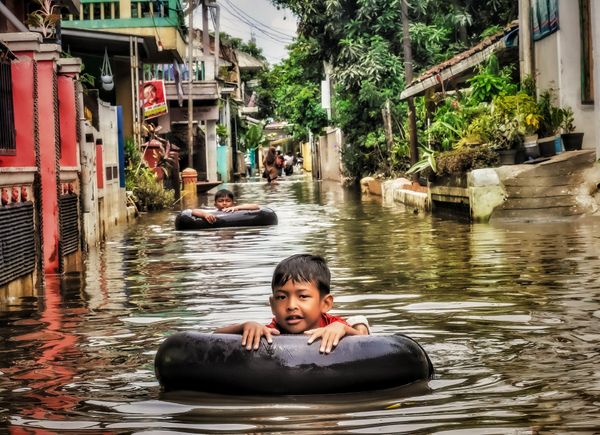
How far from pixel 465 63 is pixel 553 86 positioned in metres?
5.69

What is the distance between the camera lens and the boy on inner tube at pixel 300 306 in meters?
6.94

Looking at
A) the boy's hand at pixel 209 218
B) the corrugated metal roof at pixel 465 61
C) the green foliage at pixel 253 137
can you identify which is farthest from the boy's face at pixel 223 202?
the green foliage at pixel 253 137

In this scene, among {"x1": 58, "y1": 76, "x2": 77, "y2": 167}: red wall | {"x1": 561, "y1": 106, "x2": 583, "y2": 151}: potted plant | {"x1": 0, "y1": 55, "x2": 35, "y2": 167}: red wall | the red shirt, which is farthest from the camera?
{"x1": 561, "y1": 106, "x2": 583, "y2": 151}: potted plant

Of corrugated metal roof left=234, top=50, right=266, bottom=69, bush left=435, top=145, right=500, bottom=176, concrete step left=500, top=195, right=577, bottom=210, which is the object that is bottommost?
concrete step left=500, top=195, right=577, bottom=210

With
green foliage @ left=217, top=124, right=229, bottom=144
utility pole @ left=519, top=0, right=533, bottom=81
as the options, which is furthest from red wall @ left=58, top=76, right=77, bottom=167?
green foliage @ left=217, top=124, right=229, bottom=144

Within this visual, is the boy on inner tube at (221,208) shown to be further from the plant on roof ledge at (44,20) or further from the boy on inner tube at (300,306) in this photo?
the boy on inner tube at (300,306)

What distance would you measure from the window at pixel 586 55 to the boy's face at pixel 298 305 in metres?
15.8

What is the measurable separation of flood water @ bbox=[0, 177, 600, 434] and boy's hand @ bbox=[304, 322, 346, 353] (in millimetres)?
297

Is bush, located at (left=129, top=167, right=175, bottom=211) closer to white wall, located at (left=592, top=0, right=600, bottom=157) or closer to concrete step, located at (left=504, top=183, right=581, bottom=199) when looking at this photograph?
concrete step, located at (left=504, top=183, right=581, bottom=199)

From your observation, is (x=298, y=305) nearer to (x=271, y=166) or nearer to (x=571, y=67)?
(x=571, y=67)

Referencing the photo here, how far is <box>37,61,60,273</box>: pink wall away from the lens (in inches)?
582

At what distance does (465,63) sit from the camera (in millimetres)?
29109

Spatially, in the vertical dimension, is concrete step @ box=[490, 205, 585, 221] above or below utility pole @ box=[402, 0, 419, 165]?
below

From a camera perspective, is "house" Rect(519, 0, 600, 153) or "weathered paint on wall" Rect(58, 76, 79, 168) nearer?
"weathered paint on wall" Rect(58, 76, 79, 168)
